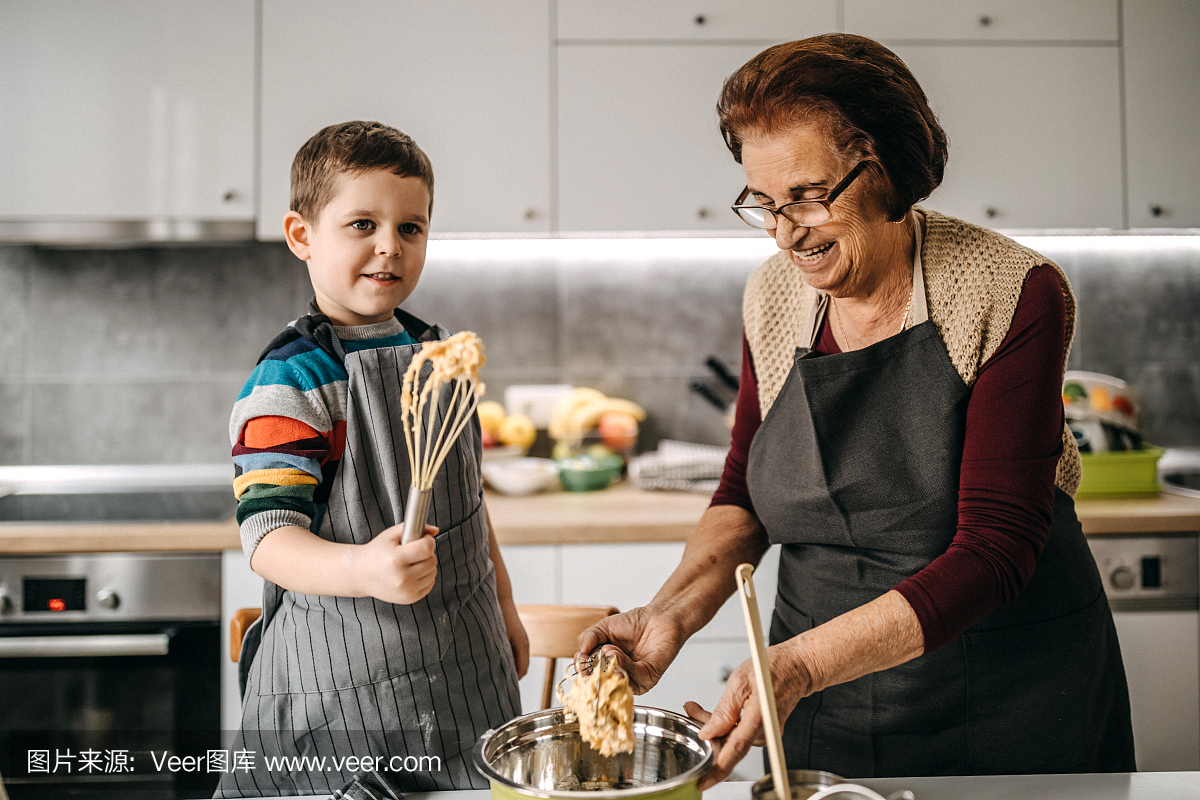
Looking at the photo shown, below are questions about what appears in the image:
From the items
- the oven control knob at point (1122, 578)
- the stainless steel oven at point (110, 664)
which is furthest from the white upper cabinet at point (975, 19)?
the stainless steel oven at point (110, 664)

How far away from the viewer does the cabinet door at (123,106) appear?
188cm

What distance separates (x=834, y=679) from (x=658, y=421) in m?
1.56

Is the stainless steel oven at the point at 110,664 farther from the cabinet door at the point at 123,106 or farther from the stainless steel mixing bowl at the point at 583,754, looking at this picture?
the stainless steel mixing bowl at the point at 583,754

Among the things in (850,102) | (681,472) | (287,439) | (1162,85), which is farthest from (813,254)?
(1162,85)

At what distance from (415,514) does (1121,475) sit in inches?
72.8

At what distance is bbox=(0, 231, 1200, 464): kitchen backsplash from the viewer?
7.10 feet

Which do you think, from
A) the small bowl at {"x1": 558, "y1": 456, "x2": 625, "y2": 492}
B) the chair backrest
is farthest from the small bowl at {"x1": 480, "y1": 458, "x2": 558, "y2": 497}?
the chair backrest

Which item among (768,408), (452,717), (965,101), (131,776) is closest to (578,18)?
(965,101)

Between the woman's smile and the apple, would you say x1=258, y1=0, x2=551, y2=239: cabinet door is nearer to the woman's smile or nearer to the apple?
the apple

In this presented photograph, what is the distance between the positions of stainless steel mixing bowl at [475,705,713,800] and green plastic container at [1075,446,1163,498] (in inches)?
62.1

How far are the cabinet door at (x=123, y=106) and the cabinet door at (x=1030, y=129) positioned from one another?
162 cm

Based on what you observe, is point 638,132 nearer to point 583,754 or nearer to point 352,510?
point 352,510

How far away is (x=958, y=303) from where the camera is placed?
0.93m

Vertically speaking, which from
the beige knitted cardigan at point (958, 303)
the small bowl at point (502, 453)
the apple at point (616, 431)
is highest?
the beige knitted cardigan at point (958, 303)
